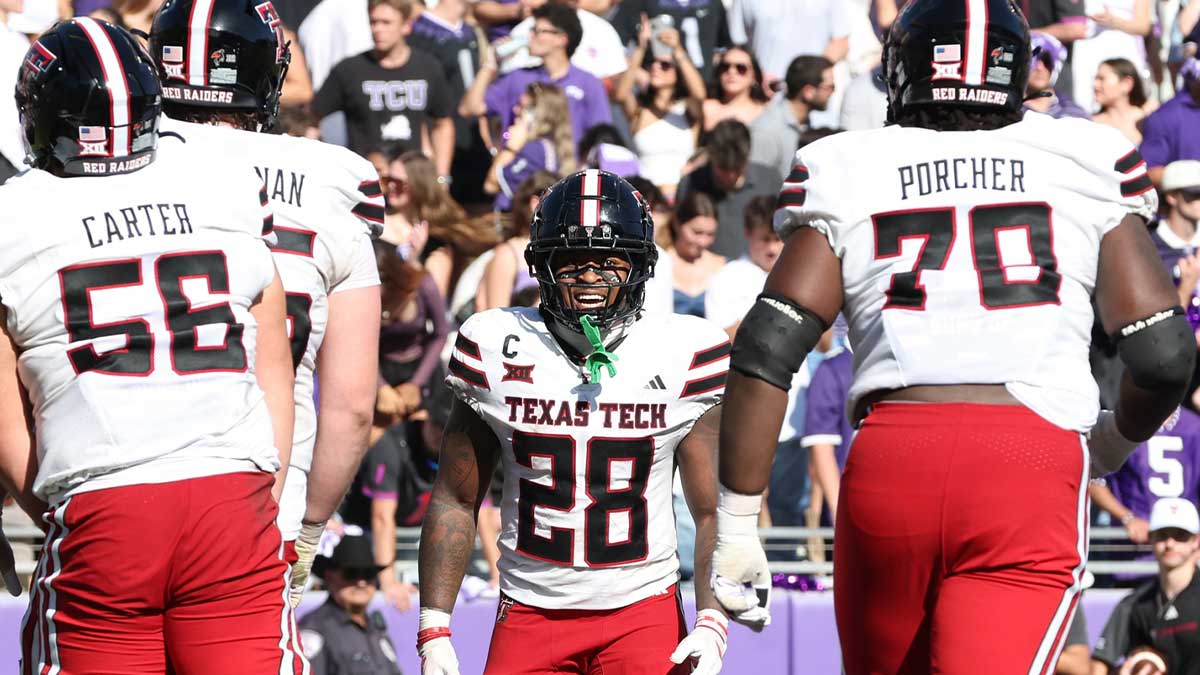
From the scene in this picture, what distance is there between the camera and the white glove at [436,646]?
4535 mm

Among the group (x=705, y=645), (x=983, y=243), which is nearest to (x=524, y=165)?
(x=705, y=645)

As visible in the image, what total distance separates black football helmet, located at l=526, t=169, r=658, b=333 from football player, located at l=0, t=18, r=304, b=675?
0.89m

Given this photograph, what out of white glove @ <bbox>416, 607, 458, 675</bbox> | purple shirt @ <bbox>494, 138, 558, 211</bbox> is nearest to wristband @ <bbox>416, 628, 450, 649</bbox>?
white glove @ <bbox>416, 607, 458, 675</bbox>

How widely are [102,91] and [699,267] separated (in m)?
5.11

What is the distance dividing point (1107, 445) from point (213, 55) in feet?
8.13

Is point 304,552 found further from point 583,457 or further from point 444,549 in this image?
point 583,457

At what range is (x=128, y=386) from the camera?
153 inches

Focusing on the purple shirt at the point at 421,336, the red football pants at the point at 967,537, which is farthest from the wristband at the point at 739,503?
the purple shirt at the point at 421,336

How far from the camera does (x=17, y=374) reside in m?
4.00

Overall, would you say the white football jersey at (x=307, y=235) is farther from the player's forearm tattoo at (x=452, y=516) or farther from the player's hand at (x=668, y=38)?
the player's hand at (x=668, y=38)

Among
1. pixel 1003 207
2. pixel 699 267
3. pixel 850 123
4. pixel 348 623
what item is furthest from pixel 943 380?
pixel 850 123

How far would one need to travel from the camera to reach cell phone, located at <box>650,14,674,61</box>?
1031 cm

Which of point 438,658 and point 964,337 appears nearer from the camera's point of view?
point 964,337

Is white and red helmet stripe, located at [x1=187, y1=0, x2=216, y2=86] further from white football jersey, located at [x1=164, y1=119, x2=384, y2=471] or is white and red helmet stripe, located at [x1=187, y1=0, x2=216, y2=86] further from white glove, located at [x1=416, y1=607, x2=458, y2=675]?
white glove, located at [x1=416, y1=607, x2=458, y2=675]
